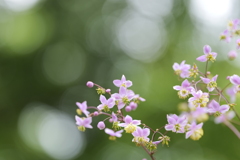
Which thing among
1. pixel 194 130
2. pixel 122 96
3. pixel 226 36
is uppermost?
pixel 226 36

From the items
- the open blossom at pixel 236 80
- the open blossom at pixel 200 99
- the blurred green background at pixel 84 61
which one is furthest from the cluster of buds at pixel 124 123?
the blurred green background at pixel 84 61

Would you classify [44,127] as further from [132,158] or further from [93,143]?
[132,158]

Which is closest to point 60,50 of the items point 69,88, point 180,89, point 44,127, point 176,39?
point 69,88

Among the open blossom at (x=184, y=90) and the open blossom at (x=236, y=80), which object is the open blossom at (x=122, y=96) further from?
the open blossom at (x=236, y=80)

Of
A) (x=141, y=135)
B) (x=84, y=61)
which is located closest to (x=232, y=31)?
(x=141, y=135)

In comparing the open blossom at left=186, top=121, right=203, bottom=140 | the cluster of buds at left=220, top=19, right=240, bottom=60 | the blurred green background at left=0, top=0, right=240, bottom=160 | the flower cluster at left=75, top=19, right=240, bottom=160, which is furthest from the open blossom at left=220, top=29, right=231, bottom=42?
the blurred green background at left=0, top=0, right=240, bottom=160

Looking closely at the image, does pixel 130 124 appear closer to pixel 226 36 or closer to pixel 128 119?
pixel 128 119
